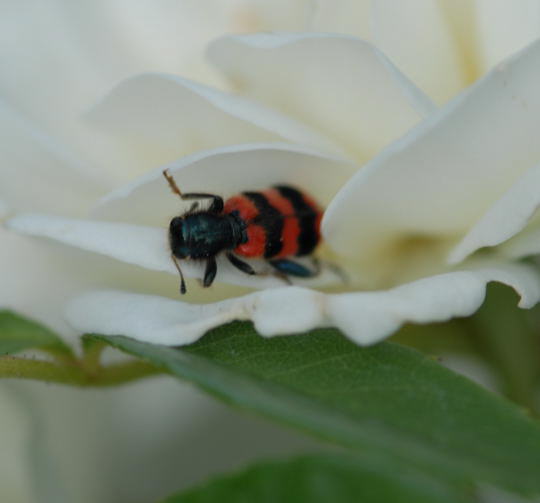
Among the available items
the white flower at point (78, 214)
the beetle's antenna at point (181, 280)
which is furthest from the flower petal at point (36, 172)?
the beetle's antenna at point (181, 280)

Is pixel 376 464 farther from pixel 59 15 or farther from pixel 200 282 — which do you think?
pixel 59 15

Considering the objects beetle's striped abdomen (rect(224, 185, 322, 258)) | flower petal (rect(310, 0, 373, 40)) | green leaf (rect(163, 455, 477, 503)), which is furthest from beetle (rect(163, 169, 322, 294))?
green leaf (rect(163, 455, 477, 503))

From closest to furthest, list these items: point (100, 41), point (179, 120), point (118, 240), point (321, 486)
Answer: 1. point (321, 486)
2. point (118, 240)
3. point (179, 120)
4. point (100, 41)

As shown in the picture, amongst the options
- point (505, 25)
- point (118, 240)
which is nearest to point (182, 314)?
point (118, 240)

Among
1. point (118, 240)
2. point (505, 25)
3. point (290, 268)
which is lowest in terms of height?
point (290, 268)

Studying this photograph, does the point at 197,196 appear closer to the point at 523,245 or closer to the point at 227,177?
the point at 227,177

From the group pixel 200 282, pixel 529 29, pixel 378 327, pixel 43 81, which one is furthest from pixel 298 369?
pixel 43 81

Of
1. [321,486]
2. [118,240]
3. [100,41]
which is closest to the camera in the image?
[321,486]
